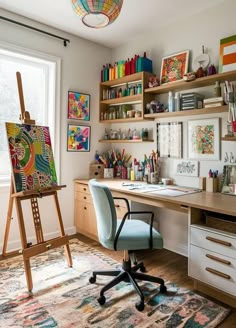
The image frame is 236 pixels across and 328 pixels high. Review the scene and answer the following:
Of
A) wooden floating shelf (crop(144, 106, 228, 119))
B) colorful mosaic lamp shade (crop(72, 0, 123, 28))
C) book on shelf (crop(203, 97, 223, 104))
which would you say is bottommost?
wooden floating shelf (crop(144, 106, 228, 119))

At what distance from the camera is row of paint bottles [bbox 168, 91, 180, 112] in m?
2.68

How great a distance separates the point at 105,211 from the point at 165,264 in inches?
44.2

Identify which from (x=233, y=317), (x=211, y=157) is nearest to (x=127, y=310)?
(x=233, y=317)

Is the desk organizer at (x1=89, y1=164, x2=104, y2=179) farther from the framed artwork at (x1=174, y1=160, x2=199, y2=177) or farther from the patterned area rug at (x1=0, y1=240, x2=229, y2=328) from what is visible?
the patterned area rug at (x1=0, y1=240, x2=229, y2=328)

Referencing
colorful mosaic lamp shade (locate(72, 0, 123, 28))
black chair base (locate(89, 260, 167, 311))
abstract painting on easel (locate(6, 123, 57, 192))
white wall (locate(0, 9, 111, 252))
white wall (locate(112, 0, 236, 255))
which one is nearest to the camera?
colorful mosaic lamp shade (locate(72, 0, 123, 28))

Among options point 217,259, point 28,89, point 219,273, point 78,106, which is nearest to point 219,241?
point 217,259

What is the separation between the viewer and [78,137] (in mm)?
3381

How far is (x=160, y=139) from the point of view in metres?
Answer: 3.06

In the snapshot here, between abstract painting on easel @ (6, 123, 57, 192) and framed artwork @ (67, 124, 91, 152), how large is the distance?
2.47 feet

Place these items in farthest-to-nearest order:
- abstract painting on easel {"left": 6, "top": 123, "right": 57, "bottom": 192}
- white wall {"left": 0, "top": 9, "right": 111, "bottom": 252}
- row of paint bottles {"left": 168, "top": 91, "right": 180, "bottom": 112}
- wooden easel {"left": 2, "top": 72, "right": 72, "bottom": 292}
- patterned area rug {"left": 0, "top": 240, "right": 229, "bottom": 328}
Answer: white wall {"left": 0, "top": 9, "right": 111, "bottom": 252} < row of paint bottles {"left": 168, "top": 91, "right": 180, "bottom": 112} < abstract painting on easel {"left": 6, "top": 123, "right": 57, "bottom": 192} < wooden easel {"left": 2, "top": 72, "right": 72, "bottom": 292} < patterned area rug {"left": 0, "top": 240, "right": 229, "bottom": 328}

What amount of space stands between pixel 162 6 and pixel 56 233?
2.88 metres

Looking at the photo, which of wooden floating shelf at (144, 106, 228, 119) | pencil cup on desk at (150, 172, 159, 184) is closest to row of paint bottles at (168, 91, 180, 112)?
wooden floating shelf at (144, 106, 228, 119)

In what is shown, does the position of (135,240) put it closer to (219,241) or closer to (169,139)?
(219,241)

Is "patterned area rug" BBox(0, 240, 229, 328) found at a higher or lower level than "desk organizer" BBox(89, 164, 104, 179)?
lower
